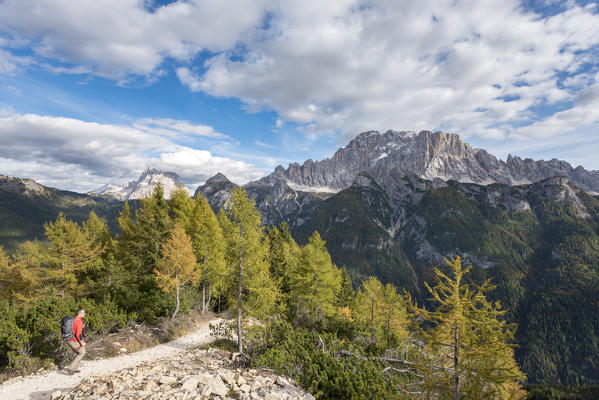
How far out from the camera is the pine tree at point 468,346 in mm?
9398

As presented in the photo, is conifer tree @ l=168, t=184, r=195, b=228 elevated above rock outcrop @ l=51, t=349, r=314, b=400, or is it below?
above

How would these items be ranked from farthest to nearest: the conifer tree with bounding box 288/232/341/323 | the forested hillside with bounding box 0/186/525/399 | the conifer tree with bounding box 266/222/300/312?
the conifer tree with bounding box 266/222/300/312 < the conifer tree with bounding box 288/232/341/323 < the forested hillside with bounding box 0/186/525/399

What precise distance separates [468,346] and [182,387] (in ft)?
35.7

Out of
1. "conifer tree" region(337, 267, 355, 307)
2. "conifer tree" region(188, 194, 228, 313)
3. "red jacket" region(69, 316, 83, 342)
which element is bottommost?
"conifer tree" region(337, 267, 355, 307)

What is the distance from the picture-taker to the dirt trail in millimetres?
10978

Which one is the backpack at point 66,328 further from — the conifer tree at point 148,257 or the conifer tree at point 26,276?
the conifer tree at point 26,276

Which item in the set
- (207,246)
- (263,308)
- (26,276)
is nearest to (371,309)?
(263,308)

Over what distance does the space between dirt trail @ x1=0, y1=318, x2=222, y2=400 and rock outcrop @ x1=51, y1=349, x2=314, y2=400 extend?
8.73ft

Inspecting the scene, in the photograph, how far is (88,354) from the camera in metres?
15.6

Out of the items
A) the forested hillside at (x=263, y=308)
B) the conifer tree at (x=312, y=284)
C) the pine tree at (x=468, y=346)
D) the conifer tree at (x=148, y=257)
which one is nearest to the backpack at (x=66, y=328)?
the forested hillside at (x=263, y=308)

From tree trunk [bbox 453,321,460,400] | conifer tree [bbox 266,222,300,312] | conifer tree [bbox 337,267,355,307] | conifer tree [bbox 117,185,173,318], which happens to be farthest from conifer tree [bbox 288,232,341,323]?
tree trunk [bbox 453,321,460,400]

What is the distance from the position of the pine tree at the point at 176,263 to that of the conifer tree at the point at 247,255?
22.2 ft

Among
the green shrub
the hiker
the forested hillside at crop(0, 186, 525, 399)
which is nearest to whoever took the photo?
the forested hillside at crop(0, 186, 525, 399)

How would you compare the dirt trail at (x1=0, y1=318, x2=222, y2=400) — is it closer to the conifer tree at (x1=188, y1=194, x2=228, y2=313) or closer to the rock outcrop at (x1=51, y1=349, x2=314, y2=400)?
the rock outcrop at (x1=51, y1=349, x2=314, y2=400)
